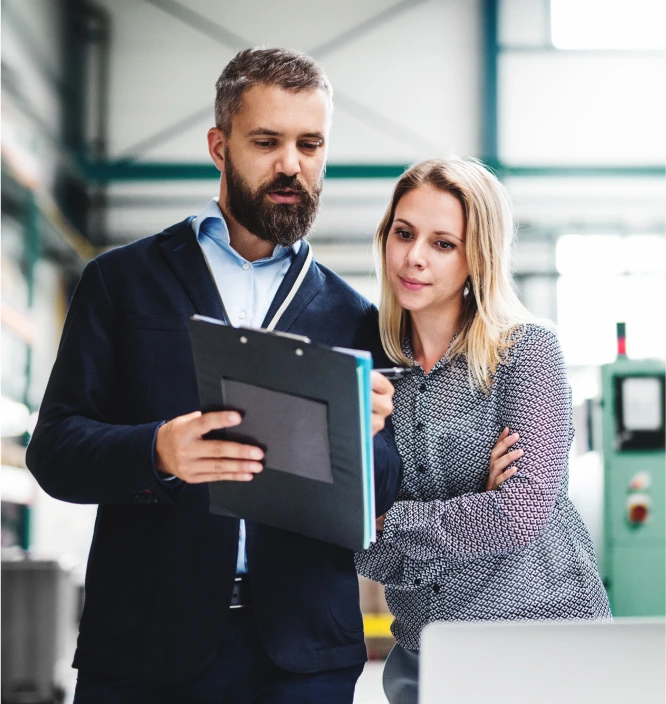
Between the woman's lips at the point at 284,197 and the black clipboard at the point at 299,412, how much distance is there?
409 millimetres

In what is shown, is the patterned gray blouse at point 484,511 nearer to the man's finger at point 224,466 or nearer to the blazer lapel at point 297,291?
the blazer lapel at point 297,291

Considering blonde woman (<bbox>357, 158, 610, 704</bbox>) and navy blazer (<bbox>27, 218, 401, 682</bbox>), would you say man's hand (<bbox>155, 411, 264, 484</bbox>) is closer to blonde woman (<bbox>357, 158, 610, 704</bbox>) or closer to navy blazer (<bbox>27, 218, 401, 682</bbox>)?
navy blazer (<bbox>27, 218, 401, 682</bbox>)

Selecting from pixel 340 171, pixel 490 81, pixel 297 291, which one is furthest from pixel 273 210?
pixel 490 81

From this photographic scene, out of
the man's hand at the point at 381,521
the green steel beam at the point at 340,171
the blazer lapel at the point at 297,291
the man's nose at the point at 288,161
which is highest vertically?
the green steel beam at the point at 340,171

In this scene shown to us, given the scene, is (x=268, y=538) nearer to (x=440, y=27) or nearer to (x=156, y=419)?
(x=156, y=419)

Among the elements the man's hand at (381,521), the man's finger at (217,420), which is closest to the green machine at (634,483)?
the man's hand at (381,521)

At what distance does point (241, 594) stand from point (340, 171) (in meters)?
5.35

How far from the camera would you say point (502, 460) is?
1.54 meters

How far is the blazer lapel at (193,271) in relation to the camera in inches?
56.8

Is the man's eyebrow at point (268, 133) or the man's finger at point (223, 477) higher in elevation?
the man's eyebrow at point (268, 133)

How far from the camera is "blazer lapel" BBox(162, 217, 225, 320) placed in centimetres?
144

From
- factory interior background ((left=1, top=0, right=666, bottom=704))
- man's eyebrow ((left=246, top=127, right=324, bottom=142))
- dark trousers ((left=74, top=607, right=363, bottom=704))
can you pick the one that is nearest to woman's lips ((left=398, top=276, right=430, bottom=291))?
man's eyebrow ((left=246, top=127, right=324, bottom=142))

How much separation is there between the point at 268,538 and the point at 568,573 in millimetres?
557

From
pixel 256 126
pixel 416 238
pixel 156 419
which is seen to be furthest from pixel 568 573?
pixel 256 126
